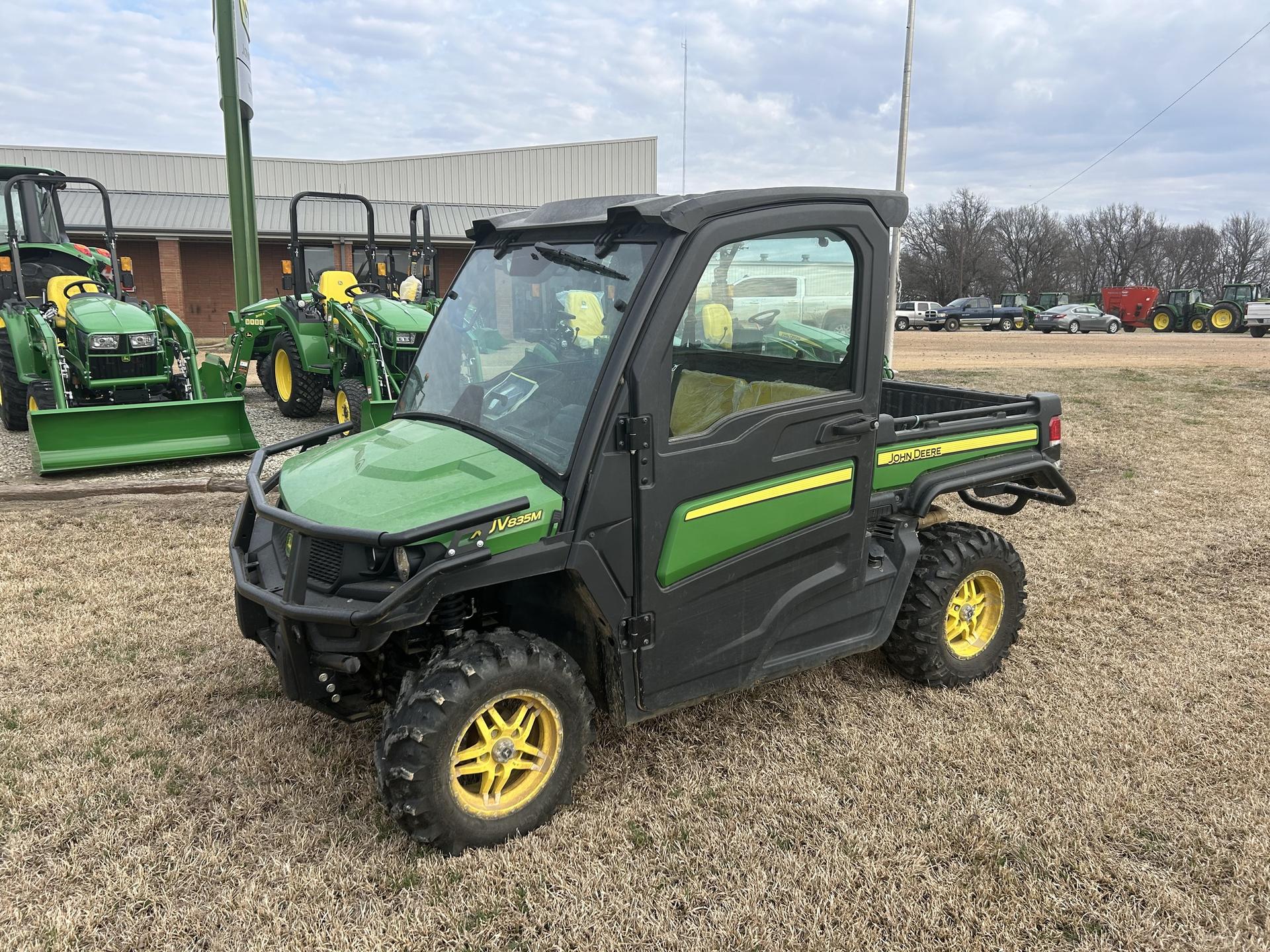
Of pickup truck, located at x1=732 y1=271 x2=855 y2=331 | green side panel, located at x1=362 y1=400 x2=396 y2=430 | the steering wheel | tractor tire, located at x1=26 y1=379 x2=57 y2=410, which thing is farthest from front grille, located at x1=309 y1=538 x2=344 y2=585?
the steering wheel

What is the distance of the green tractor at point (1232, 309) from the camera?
35094 mm

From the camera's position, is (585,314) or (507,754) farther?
(585,314)

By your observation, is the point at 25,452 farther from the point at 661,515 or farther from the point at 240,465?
the point at 661,515

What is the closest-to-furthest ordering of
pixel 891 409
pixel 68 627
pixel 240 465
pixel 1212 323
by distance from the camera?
pixel 68 627 → pixel 891 409 → pixel 240 465 → pixel 1212 323

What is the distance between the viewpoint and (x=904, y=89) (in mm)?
14836

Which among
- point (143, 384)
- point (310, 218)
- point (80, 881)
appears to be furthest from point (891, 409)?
point (310, 218)

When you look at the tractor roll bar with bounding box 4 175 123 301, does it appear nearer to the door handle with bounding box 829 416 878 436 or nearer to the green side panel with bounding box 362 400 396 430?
the green side panel with bounding box 362 400 396 430

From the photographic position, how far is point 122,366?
28.1ft

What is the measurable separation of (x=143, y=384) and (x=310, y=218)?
20.2m

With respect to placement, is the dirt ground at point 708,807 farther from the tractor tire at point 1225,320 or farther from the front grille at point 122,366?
the tractor tire at point 1225,320

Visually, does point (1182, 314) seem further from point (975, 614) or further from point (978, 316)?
point (975, 614)

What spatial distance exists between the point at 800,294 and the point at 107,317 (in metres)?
7.70

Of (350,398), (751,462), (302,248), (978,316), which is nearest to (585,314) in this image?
(751,462)

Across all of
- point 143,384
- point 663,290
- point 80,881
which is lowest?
point 80,881
